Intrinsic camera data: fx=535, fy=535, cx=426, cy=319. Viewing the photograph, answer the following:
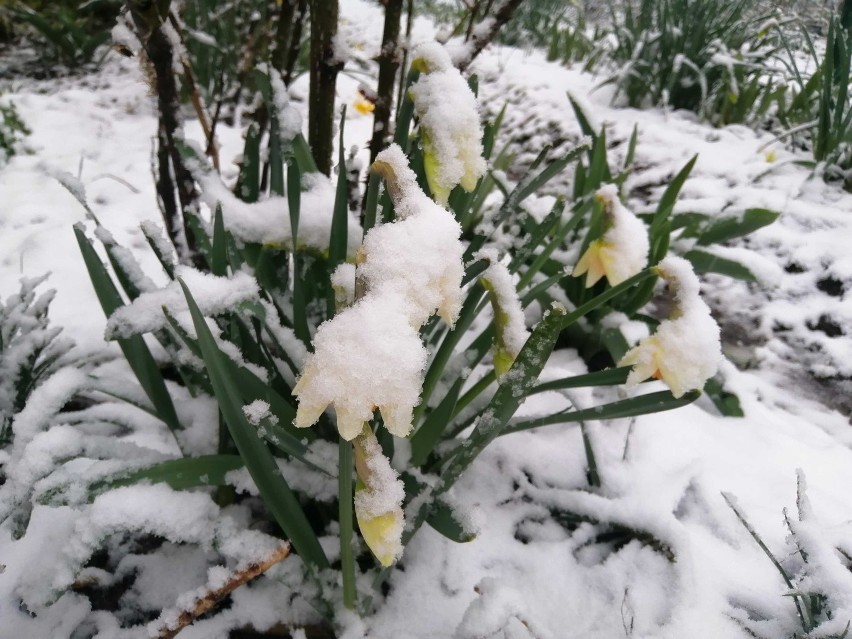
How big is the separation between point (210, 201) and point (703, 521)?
1.07 m

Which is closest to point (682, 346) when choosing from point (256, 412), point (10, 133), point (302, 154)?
point (256, 412)

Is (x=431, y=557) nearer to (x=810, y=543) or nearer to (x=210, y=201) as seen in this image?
(x=810, y=543)

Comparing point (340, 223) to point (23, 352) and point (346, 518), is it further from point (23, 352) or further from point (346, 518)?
point (23, 352)

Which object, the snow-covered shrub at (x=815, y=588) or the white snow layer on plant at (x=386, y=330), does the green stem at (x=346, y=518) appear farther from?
the snow-covered shrub at (x=815, y=588)

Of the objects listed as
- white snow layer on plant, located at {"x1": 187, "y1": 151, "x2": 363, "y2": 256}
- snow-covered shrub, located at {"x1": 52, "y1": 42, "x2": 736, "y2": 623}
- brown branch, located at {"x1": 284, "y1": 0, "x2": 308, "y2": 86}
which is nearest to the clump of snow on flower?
Answer: snow-covered shrub, located at {"x1": 52, "y1": 42, "x2": 736, "y2": 623}

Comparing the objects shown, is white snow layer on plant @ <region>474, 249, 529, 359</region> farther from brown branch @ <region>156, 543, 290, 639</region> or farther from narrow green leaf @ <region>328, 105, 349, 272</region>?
brown branch @ <region>156, 543, 290, 639</region>

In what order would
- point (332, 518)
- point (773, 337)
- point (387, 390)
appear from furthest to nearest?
point (773, 337) < point (332, 518) < point (387, 390)

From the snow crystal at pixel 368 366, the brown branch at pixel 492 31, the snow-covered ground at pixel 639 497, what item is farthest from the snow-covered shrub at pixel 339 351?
the brown branch at pixel 492 31

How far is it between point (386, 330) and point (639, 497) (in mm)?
780

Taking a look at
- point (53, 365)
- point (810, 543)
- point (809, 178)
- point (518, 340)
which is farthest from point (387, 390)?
point (809, 178)

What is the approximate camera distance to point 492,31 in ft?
3.43

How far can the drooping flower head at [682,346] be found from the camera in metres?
0.69

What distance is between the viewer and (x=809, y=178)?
2.25m

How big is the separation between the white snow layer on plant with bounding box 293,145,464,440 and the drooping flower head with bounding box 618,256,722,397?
377 mm
